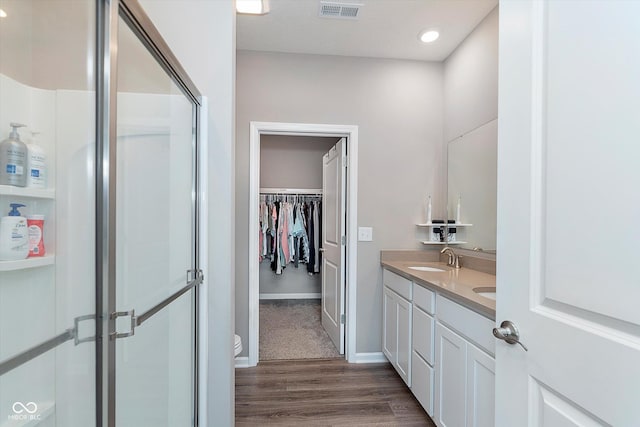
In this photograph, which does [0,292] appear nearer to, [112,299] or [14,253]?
[14,253]

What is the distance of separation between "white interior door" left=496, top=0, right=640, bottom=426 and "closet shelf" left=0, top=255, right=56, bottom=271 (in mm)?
1242

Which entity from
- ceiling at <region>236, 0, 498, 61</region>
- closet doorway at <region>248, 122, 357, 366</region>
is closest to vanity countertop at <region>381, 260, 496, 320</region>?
closet doorway at <region>248, 122, 357, 366</region>

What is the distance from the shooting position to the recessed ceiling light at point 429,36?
7.98ft

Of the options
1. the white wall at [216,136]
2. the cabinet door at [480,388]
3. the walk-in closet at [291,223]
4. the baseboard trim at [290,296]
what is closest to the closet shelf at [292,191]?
the walk-in closet at [291,223]

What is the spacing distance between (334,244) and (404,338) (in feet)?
3.90

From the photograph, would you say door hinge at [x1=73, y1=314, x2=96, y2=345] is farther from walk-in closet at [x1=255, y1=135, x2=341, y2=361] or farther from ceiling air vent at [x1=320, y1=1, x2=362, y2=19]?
walk-in closet at [x1=255, y1=135, x2=341, y2=361]

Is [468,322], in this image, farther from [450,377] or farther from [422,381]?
[422,381]

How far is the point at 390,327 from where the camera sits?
101 inches

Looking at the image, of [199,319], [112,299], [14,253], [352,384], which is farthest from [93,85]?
[352,384]

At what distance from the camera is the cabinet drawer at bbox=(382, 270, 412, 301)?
220 cm

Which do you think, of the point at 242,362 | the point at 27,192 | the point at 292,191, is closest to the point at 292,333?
the point at 242,362

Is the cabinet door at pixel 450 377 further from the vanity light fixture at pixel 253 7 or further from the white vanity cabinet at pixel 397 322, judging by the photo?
the vanity light fixture at pixel 253 7

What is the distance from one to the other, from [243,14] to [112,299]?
2132 mm

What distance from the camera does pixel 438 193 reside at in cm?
290
